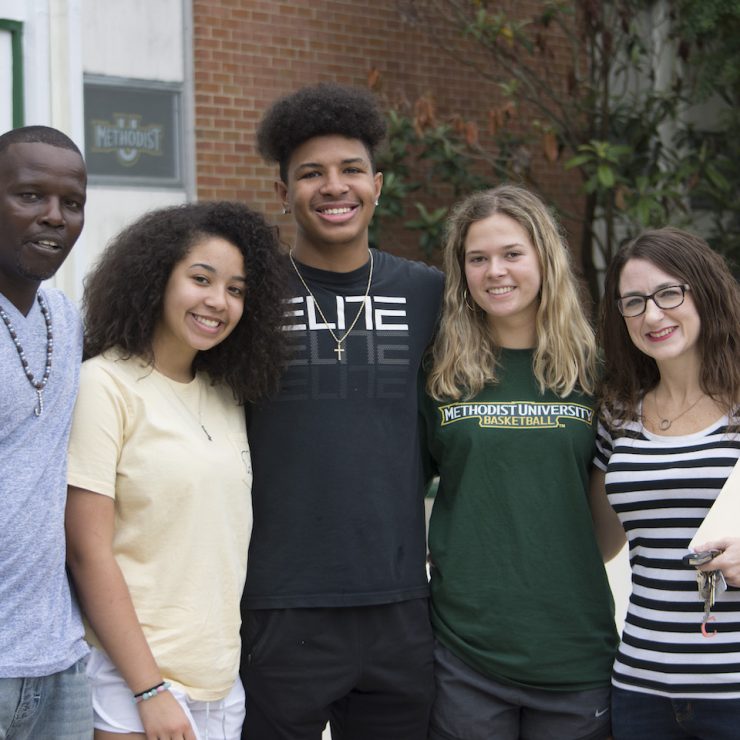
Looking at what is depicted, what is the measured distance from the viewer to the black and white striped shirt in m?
2.80

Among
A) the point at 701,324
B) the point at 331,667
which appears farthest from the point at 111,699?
the point at 701,324

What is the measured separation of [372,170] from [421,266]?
347 mm

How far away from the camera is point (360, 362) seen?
10.3 ft

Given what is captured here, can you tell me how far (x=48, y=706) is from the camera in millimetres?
2424

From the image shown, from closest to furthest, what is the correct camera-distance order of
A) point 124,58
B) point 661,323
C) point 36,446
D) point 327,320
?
point 36,446
point 661,323
point 327,320
point 124,58

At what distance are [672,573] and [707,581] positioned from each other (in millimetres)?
123

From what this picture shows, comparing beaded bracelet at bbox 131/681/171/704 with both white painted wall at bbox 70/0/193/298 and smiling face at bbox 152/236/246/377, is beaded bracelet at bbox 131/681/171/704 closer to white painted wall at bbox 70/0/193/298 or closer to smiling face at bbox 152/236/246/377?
smiling face at bbox 152/236/246/377

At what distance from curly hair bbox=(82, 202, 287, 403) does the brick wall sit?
5309mm

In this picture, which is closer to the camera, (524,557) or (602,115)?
(524,557)

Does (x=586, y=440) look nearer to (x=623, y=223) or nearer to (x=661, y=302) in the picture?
(x=661, y=302)

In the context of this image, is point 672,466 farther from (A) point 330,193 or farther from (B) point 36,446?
(B) point 36,446

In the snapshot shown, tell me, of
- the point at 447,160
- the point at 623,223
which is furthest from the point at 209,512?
the point at 623,223

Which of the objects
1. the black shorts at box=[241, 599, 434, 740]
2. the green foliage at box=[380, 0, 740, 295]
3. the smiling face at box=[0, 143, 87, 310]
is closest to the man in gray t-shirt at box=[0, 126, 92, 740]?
the smiling face at box=[0, 143, 87, 310]

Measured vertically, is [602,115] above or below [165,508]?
above
